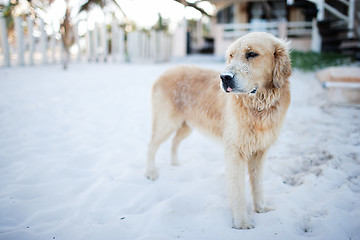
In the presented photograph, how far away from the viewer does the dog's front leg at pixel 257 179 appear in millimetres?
2328

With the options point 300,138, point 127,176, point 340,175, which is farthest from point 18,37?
point 340,175

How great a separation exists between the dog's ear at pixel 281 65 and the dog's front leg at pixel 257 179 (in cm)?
72

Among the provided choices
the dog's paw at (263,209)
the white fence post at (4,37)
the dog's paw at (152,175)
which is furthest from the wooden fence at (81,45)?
the dog's paw at (263,209)

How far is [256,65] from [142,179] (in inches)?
75.7

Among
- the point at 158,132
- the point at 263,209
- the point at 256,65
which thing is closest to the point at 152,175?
the point at 158,132

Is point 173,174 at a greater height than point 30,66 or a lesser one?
lesser

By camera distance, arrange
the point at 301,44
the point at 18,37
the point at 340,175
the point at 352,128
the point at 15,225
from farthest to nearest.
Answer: the point at 301,44 < the point at 18,37 < the point at 352,128 < the point at 340,175 < the point at 15,225

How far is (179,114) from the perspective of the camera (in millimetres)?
3000

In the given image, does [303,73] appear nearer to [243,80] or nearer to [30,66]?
[243,80]

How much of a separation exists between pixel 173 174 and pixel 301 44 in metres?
13.4

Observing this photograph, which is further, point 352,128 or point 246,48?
point 352,128

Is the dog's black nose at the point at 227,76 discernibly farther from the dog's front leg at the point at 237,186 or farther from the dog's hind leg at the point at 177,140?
the dog's hind leg at the point at 177,140

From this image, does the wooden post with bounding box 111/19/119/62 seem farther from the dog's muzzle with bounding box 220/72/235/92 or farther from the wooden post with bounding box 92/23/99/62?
the dog's muzzle with bounding box 220/72/235/92

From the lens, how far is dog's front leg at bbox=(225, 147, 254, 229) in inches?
83.7
